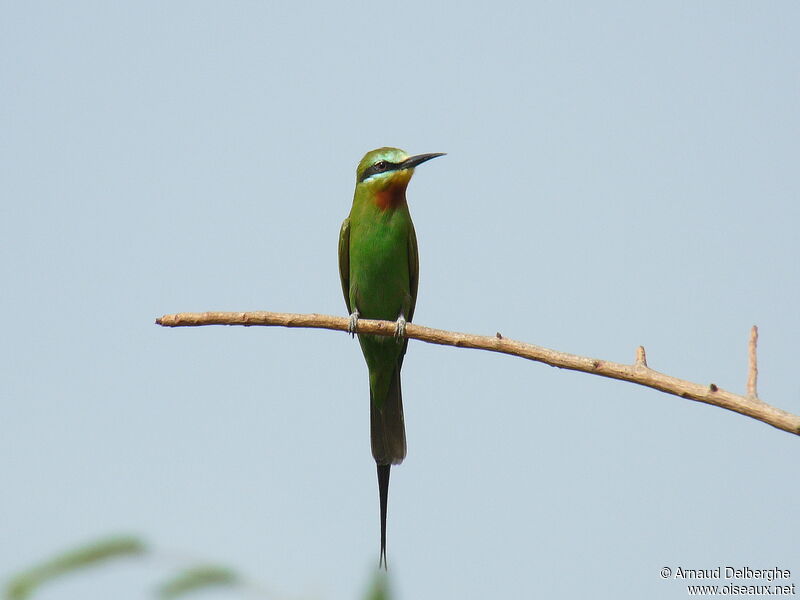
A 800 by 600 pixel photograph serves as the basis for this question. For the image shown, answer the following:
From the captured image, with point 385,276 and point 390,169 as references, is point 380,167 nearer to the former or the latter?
point 390,169

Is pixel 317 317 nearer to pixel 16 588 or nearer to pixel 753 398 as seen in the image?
pixel 753 398

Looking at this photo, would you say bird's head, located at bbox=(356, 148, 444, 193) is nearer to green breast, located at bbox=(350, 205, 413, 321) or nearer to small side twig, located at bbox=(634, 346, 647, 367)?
green breast, located at bbox=(350, 205, 413, 321)

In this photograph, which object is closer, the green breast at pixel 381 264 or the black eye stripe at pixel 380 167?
the green breast at pixel 381 264

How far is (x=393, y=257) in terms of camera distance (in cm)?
488

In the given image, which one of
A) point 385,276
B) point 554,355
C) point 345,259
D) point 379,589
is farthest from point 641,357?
point 345,259

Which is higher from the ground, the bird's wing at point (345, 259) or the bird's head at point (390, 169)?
the bird's head at point (390, 169)

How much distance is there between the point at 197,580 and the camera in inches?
41.0

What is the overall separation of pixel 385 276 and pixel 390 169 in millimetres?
578

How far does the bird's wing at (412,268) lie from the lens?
5012 millimetres

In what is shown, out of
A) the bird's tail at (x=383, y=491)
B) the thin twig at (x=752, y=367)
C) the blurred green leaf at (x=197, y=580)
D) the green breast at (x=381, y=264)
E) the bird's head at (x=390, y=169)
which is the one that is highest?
the bird's head at (x=390, y=169)

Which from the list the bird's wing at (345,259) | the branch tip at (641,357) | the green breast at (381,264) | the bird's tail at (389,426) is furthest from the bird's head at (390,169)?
the branch tip at (641,357)

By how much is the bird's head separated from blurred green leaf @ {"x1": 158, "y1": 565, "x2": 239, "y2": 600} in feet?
13.0

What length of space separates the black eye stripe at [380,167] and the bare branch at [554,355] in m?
1.30

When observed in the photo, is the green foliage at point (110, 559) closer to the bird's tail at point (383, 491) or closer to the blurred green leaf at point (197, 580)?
the blurred green leaf at point (197, 580)
